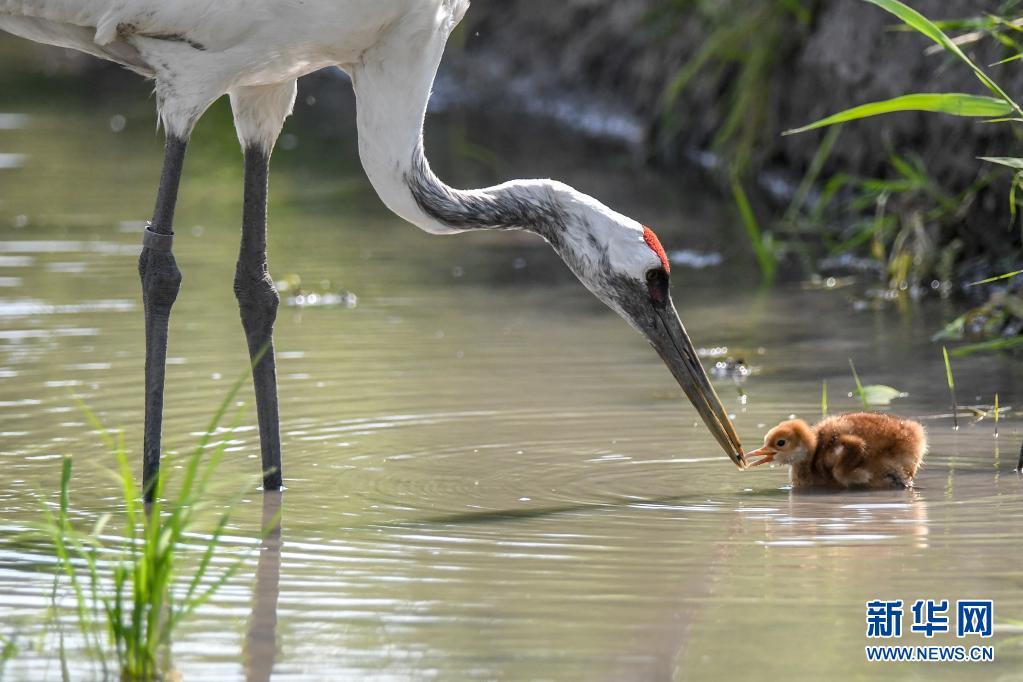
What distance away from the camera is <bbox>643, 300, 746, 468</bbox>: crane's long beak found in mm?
6414

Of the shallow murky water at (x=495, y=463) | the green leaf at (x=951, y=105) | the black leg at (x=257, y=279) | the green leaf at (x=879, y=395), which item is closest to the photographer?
the shallow murky water at (x=495, y=463)

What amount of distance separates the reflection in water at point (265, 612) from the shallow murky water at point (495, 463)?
0.01 metres

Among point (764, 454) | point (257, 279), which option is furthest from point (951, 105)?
point (257, 279)

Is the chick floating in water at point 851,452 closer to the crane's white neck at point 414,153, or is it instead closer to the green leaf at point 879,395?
the green leaf at point 879,395

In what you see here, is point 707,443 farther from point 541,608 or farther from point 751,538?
point 541,608

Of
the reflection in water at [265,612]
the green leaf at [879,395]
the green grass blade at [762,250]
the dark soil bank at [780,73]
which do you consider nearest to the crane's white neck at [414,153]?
the reflection in water at [265,612]

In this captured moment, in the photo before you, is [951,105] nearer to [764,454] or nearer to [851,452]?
[851,452]

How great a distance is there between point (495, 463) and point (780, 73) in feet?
22.4

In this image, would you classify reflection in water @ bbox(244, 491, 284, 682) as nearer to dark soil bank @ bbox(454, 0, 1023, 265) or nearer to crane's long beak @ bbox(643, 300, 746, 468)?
crane's long beak @ bbox(643, 300, 746, 468)

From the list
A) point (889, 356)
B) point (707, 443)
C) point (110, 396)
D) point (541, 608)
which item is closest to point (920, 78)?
point (889, 356)

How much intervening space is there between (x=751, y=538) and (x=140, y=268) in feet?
7.96

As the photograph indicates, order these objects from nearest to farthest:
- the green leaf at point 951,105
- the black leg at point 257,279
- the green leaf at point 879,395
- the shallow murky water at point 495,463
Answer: the shallow murky water at point 495,463 → the green leaf at point 951,105 → the black leg at point 257,279 → the green leaf at point 879,395

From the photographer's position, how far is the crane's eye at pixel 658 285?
634 cm

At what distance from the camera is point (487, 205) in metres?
6.49
